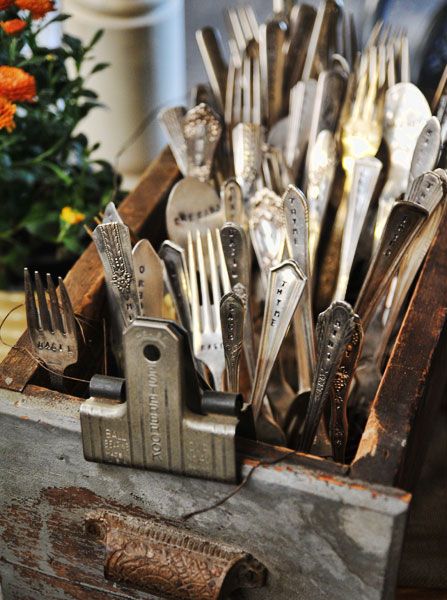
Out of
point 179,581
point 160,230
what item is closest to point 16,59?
point 160,230

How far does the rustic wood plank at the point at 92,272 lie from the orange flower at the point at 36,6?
214mm

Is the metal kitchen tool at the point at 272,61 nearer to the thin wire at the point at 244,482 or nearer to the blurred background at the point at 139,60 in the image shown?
the blurred background at the point at 139,60

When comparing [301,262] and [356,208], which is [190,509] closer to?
[301,262]

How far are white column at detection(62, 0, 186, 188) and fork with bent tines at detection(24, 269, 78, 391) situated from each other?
683 mm

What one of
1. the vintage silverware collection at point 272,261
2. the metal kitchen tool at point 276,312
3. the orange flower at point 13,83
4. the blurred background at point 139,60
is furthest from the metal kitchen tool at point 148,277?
the blurred background at point 139,60

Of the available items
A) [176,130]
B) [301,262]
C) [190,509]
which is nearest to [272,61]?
[176,130]

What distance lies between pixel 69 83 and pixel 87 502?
0.52 m

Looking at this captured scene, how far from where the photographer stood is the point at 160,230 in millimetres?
903

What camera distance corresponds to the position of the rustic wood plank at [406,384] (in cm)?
55

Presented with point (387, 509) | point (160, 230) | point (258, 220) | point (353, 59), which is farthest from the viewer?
point (353, 59)

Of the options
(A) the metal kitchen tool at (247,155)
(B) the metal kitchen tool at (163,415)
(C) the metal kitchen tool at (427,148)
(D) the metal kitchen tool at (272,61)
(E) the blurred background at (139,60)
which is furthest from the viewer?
(E) the blurred background at (139,60)

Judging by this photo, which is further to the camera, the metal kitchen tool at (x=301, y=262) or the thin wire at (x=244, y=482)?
the metal kitchen tool at (x=301, y=262)

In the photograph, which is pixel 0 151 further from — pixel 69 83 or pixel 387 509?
pixel 387 509

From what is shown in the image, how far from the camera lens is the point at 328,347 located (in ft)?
1.95
